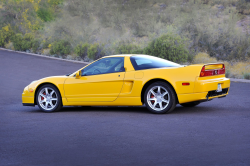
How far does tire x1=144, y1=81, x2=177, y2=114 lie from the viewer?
8.42 meters

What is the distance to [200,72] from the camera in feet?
27.2

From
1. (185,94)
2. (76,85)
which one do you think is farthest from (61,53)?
(185,94)

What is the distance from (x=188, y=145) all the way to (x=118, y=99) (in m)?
3.50

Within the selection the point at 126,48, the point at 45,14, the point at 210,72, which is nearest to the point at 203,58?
the point at 126,48

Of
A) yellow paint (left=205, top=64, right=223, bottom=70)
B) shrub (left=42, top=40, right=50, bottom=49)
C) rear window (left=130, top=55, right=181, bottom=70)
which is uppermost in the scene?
shrub (left=42, top=40, right=50, bottom=49)

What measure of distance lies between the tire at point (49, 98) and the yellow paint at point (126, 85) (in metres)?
0.13

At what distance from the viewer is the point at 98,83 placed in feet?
30.2

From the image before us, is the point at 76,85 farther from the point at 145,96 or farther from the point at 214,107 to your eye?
the point at 214,107

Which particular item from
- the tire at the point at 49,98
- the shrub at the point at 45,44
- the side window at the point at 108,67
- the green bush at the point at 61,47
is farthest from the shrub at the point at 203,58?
the shrub at the point at 45,44

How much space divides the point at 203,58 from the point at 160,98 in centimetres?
1353

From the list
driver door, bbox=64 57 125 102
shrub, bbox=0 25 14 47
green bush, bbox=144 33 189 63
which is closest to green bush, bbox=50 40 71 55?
green bush, bbox=144 33 189 63

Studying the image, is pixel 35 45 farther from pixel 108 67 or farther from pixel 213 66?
pixel 213 66

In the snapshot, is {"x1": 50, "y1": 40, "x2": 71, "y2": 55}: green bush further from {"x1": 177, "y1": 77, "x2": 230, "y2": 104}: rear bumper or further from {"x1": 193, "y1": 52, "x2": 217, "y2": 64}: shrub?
{"x1": 177, "y1": 77, "x2": 230, "y2": 104}: rear bumper

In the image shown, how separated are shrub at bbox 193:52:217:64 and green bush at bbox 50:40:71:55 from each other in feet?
37.2
